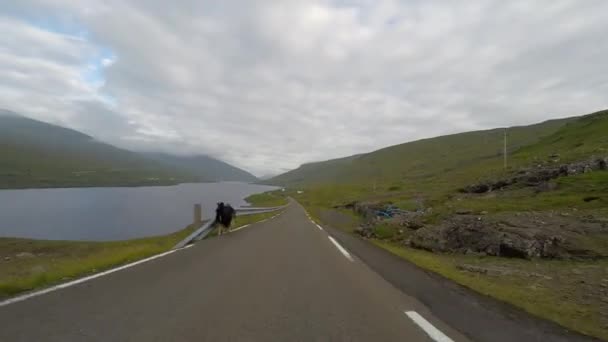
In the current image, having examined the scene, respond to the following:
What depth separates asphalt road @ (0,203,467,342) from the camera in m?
4.42

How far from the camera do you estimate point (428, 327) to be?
4.93 meters

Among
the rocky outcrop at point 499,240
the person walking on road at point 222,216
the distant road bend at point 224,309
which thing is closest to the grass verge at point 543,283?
the rocky outcrop at point 499,240

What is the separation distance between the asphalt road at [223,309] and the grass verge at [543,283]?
2109mm

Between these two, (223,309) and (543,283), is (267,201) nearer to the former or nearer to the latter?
(543,283)

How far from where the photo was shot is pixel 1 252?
1045 inches

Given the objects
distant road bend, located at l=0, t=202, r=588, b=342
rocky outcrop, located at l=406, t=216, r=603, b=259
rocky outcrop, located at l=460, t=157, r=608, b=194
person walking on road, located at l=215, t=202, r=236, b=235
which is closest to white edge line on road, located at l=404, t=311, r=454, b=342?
distant road bend, located at l=0, t=202, r=588, b=342

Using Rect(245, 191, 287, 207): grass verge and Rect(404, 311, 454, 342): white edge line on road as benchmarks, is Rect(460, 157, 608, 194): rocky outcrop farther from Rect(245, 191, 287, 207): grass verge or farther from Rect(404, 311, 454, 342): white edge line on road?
Rect(245, 191, 287, 207): grass verge

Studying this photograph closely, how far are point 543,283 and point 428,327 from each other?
499cm

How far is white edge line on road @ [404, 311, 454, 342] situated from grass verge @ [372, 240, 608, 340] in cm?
215

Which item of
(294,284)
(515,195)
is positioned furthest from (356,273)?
(515,195)

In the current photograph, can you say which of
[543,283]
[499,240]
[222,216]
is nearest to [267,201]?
[222,216]

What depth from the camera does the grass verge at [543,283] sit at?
19.3 feet

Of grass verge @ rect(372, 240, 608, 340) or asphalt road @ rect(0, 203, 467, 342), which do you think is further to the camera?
grass verge @ rect(372, 240, 608, 340)

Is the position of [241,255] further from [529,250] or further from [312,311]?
[529,250]
